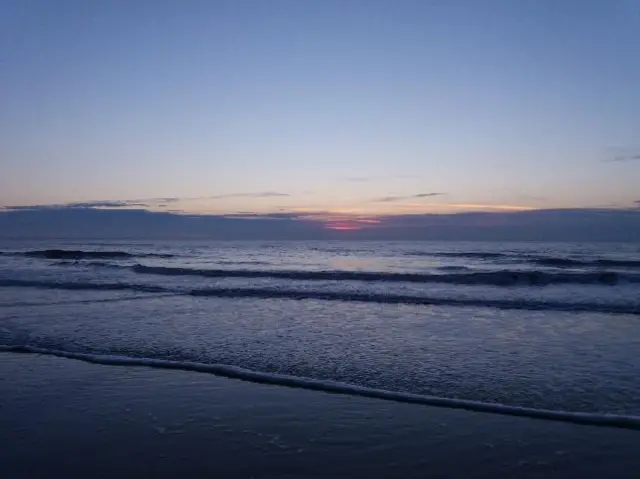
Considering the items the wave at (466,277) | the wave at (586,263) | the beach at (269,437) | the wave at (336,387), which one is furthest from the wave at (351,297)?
the wave at (586,263)

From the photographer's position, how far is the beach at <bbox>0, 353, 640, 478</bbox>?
4422 millimetres

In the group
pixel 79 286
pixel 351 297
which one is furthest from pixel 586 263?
pixel 79 286

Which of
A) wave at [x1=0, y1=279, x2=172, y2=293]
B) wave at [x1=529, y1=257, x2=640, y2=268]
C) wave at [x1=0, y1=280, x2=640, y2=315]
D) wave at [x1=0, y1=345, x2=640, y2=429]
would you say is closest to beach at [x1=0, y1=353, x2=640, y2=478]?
wave at [x1=0, y1=345, x2=640, y2=429]

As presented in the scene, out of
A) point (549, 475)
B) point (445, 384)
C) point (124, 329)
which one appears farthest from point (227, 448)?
point (124, 329)

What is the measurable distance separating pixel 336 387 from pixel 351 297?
1128 centimetres

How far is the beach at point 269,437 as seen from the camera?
4.42 meters

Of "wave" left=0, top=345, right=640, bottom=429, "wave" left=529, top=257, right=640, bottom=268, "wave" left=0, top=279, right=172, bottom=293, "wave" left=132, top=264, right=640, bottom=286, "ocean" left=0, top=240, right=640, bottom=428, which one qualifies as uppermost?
"wave" left=0, top=345, right=640, bottom=429

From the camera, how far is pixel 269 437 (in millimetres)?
5117

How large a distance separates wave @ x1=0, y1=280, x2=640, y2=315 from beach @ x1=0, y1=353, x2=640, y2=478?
10.7 meters

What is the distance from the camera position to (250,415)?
5738 millimetres

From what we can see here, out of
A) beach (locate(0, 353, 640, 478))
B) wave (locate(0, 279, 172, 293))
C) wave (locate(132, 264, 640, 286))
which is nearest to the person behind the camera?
beach (locate(0, 353, 640, 478))

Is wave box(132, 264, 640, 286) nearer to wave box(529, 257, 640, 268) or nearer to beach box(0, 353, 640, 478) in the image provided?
wave box(529, 257, 640, 268)

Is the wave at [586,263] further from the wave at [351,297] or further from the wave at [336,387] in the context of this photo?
the wave at [336,387]

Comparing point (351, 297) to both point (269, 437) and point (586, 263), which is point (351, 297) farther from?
point (586, 263)
